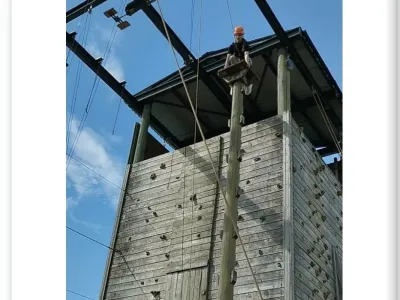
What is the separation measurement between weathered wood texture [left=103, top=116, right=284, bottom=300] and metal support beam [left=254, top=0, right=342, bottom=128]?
1.80 m

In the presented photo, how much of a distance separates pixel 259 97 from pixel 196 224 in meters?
4.22

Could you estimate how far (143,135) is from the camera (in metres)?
11.6

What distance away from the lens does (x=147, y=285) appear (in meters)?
9.16

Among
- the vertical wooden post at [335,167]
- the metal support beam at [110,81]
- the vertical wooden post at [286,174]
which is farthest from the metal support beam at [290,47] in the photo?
the metal support beam at [110,81]

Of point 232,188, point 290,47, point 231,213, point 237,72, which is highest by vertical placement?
point 290,47

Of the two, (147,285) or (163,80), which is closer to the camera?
(147,285)

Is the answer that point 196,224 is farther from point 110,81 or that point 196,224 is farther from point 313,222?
point 110,81

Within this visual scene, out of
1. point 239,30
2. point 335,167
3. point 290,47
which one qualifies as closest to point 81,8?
point 239,30

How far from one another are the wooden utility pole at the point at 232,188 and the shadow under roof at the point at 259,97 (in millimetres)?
4236

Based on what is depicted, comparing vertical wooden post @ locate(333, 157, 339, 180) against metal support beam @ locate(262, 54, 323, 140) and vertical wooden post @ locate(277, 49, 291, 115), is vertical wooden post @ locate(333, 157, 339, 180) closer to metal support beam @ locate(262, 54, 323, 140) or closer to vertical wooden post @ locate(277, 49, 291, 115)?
metal support beam @ locate(262, 54, 323, 140)
